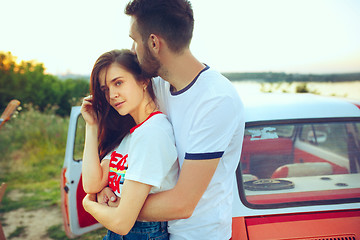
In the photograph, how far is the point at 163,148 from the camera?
1314mm

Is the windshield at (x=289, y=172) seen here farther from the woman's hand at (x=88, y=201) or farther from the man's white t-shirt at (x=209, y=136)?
the woman's hand at (x=88, y=201)

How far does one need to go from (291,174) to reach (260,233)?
54 cm

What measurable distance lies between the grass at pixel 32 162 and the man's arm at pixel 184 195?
3.14m

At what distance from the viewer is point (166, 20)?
4.72ft

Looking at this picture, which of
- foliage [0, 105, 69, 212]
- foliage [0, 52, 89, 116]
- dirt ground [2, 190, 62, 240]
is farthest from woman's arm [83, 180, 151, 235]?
foliage [0, 52, 89, 116]

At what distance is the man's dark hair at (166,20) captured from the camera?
144cm

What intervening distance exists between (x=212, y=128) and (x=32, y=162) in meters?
6.80

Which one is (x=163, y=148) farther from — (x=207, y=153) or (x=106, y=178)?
(x=106, y=178)

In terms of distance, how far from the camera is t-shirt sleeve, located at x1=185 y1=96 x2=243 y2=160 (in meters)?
1.28

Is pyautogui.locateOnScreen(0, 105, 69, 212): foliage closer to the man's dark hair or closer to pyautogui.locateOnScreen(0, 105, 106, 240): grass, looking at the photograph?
pyautogui.locateOnScreen(0, 105, 106, 240): grass

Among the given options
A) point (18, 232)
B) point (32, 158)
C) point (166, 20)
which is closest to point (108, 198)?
point (166, 20)

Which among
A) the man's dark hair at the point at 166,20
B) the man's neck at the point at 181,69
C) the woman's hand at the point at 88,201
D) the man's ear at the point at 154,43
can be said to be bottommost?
the woman's hand at the point at 88,201

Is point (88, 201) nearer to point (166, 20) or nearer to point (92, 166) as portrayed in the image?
point (92, 166)

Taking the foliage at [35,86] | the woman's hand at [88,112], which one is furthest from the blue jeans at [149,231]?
the foliage at [35,86]
